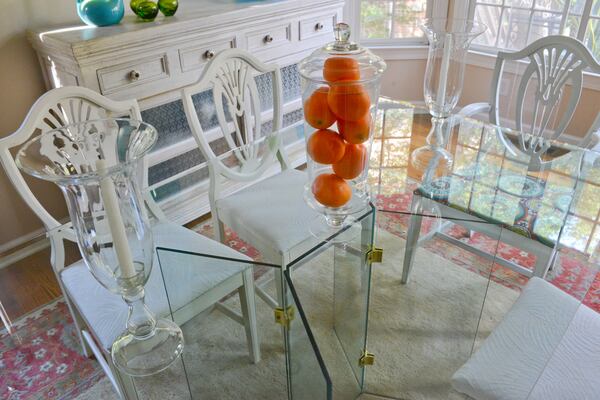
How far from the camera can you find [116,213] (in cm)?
86

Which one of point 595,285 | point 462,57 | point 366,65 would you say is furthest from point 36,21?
point 595,285

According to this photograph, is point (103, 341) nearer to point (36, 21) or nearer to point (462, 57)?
point (462, 57)

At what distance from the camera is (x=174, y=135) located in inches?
87.1

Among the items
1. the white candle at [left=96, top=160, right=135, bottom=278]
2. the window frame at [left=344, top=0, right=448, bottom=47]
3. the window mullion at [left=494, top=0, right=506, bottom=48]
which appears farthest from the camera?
the window frame at [left=344, top=0, right=448, bottom=47]

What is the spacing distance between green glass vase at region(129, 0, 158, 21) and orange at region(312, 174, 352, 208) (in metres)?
1.26

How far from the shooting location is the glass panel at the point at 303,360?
2.95 ft

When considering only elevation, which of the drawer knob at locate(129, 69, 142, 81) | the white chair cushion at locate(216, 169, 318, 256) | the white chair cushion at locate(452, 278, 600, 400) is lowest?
the white chair cushion at locate(452, 278, 600, 400)

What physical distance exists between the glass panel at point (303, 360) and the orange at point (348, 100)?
388 millimetres

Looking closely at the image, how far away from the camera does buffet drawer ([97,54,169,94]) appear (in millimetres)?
1830

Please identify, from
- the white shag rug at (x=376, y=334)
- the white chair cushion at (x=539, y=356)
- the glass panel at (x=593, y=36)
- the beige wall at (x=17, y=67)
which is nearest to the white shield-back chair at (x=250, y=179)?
the white shag rug at (x=376, y=334)

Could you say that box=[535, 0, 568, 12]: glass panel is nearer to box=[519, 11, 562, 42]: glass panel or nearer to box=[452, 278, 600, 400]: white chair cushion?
box=[519, 11, 562, 42]: glass panel

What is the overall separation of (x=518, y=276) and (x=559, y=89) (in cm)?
83

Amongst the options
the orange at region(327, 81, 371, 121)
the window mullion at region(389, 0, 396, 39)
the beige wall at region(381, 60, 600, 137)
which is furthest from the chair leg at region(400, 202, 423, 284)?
the window mullion at region(389, 0, 396, 39)

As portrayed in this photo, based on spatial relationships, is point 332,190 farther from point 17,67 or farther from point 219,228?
point 17,67
